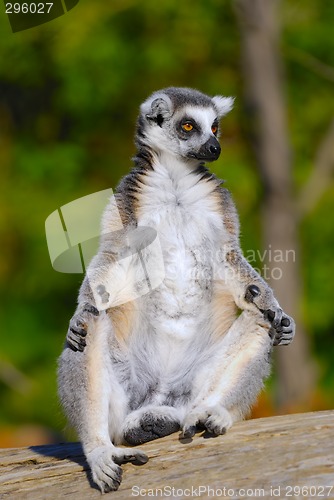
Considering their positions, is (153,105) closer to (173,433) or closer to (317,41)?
(173,433)

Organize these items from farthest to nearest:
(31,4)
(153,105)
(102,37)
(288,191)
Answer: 1. (102,37)
2. (288,191)
3. (31,4)
4. (153,105)

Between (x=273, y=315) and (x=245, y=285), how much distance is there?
29 centimetres

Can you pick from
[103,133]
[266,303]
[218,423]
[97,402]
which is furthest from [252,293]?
[103,133]

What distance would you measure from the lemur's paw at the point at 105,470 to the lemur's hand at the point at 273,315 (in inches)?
41.7

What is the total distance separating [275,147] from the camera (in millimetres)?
10336

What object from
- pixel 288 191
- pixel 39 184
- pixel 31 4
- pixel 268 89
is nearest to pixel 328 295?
pixel 288 191

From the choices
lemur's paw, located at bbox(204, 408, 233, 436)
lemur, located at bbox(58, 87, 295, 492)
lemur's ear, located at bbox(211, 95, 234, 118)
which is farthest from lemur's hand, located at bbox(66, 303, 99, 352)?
lemur's ear, located at bbox(211, 95, 234, 118)

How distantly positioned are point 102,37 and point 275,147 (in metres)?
3.07

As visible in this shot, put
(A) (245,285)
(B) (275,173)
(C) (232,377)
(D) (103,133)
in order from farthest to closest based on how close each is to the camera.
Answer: (D) (103,133)
(B) (275,173)
(A) (245,285)
(C) (232,377)

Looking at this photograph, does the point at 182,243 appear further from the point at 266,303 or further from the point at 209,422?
the point at 209,422

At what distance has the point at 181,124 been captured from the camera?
5.00 meters

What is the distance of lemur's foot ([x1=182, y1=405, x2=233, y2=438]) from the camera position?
4078mm

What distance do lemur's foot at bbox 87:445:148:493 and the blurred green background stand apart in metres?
6.31

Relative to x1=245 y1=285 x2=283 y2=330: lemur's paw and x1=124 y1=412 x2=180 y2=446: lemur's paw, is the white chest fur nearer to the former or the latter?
x1=245 y1=285 x2=283 y2=330: lemur's paw
